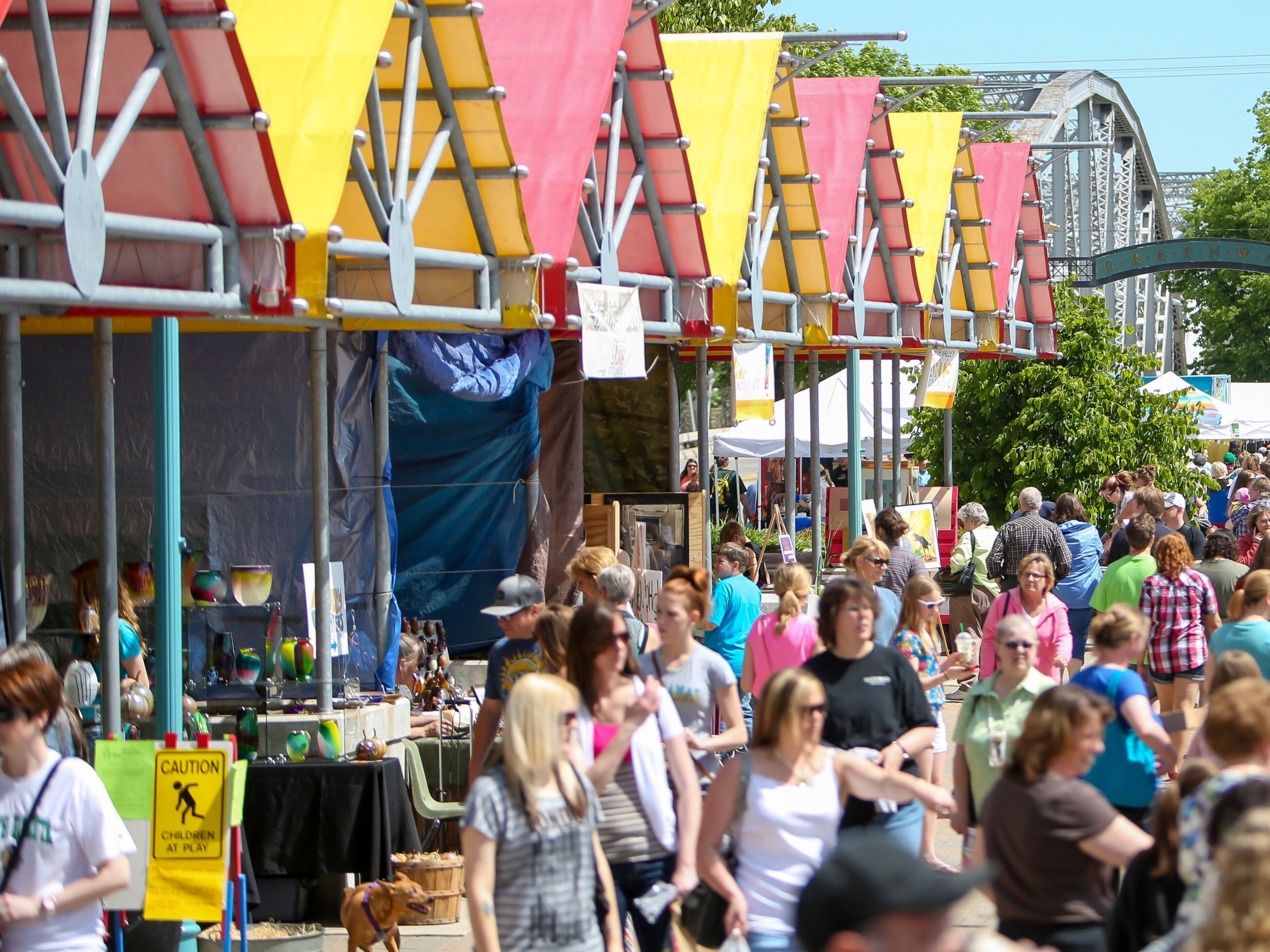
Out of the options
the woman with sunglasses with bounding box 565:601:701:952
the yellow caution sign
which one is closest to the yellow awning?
the yellow caution sign

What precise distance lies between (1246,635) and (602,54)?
16.1 feet

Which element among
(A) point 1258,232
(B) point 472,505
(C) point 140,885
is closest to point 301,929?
(C) point 140,885

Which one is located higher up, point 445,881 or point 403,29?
point 403,29

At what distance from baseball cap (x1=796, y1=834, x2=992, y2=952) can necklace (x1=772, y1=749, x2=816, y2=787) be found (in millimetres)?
2242

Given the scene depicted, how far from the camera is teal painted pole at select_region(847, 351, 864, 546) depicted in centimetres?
1605

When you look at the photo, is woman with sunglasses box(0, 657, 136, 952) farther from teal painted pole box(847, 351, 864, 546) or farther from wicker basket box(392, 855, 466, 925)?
teal painted pole box(847, 351, 864, 546)

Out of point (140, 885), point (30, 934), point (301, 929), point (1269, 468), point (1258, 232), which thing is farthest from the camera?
point (1258, 232)

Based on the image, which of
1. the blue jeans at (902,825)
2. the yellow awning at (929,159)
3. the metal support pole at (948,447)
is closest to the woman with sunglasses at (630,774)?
the blue jeans at (902,825)

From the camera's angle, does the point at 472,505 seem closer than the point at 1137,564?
No

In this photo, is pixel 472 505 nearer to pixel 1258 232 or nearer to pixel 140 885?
pixel 140 885

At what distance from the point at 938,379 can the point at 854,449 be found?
5.81ft

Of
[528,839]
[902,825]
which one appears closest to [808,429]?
[902,825]

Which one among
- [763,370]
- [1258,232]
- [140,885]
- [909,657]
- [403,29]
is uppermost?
[1258,232]

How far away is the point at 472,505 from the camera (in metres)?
12.5
